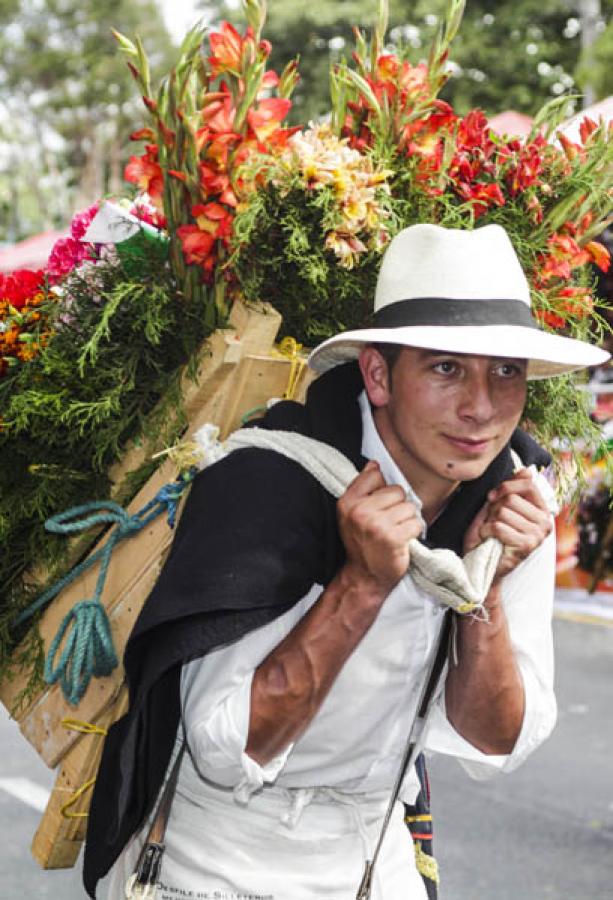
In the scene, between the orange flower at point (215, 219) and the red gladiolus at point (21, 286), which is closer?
the orange flower at point (215, 219)

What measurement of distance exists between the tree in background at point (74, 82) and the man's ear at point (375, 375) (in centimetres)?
3396

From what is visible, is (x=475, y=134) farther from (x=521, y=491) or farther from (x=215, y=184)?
(x=521, y=491)

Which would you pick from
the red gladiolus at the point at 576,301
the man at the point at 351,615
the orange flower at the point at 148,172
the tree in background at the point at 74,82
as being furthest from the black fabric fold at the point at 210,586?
the tree in background at the point at 74,82

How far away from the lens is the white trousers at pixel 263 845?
6.97 ft

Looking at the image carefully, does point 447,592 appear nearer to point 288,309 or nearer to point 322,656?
point 322,656

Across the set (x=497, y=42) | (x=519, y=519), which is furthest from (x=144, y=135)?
(x=497, y=42)

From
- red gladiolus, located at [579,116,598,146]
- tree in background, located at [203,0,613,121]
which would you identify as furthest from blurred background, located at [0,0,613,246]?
red gladiolus, located at [579,116,598,146]

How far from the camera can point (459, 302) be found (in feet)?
6.77

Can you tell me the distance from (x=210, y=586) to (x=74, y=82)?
124ft

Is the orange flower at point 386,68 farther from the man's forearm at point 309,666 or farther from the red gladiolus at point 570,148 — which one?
the man's forearm at point 309,666

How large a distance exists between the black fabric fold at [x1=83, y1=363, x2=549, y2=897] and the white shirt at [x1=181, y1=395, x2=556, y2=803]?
0.07m

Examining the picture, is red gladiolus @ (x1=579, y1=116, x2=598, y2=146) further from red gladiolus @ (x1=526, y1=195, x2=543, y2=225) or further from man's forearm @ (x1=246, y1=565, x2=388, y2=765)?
man's forearm @ (x1=246, y1=565, x2=388, y2=765)

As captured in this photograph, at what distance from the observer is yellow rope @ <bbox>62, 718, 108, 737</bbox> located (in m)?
2.29

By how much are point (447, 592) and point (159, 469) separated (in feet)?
1.95
